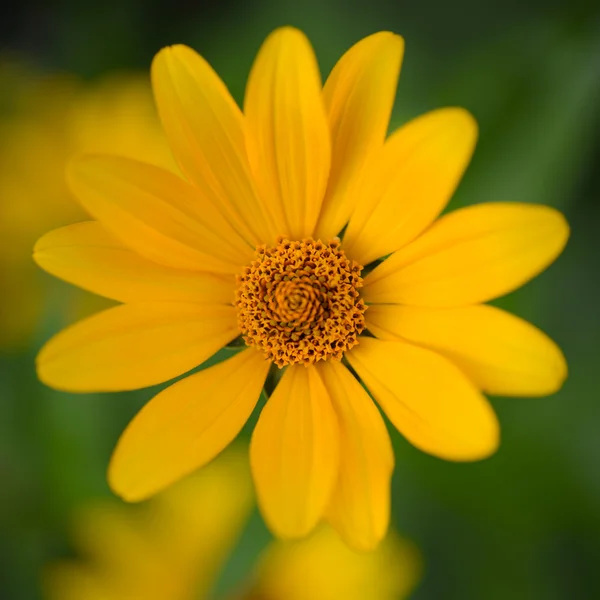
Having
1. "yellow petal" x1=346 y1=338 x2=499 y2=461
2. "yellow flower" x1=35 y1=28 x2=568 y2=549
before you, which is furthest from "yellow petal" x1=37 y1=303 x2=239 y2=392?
"yellow petal" x1=346 y1=338 x2=499 y2=461

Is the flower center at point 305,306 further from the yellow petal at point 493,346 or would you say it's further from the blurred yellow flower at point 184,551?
the blurred yellow flower at point 184,551

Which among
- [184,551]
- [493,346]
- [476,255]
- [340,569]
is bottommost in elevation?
[184,551]

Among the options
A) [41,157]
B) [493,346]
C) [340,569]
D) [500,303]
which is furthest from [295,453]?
[41,157]

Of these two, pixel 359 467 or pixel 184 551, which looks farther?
pixel 184 551

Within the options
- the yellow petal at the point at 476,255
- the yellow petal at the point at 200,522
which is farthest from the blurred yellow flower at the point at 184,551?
the yellow petal at the point at 476,255

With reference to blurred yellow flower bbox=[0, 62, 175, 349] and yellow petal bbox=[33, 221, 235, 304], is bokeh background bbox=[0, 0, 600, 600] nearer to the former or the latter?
blurred yellow flower bbox=[0, 62, 175, 349]

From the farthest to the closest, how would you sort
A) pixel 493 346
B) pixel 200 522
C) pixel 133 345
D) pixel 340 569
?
pixel 200 522 → pixel 340 569 → pixel 133 345 → pixel 493 346

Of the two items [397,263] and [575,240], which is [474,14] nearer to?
[575,240]

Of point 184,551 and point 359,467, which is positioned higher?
point 359,467

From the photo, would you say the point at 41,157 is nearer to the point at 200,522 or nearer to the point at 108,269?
the point at 108,269
